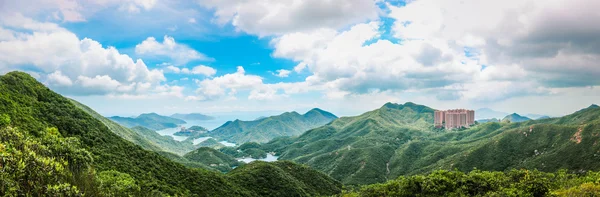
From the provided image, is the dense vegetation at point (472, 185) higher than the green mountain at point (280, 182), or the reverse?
the dense vegetation at point (472, 185)

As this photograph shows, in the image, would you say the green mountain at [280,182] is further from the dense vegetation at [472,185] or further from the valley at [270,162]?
the dense vegetation at [472,185]

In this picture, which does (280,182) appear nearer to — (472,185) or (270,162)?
(270,162)

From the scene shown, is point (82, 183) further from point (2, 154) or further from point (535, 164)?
point (535, 164)

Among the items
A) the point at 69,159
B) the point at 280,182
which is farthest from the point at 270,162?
the point at 69,159

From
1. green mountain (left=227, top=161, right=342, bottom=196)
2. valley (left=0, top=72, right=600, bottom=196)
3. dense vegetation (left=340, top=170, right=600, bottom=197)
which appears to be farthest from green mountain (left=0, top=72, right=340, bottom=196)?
dense vegetation (left=340, top=170, right=600, bottom=197)

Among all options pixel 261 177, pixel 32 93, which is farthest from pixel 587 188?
pixel 32 93

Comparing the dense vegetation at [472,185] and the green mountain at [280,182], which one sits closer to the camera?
the dense vegetation at [472,185]

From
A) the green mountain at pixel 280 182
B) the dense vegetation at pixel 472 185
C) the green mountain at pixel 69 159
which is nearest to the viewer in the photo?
the green mountain at pixel 69 159

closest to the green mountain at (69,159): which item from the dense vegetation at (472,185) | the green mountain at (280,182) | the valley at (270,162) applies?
the valley at (270,162)

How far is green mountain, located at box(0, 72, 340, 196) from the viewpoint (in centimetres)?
1816

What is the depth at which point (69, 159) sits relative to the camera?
27594 mm

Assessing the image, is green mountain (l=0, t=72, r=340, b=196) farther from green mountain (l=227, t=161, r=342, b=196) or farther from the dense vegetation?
the dense vegetation

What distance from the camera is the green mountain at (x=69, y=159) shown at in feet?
59.6

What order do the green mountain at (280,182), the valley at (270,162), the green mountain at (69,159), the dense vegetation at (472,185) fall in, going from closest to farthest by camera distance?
the green mountain at (69,159), the dense vegetation at (472,185), the valley at (270,162), the green mountain at (280,182)
